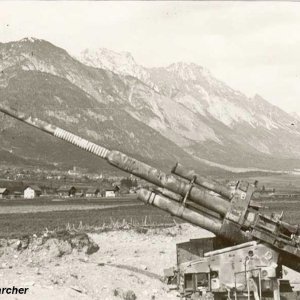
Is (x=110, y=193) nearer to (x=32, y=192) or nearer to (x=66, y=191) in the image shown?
(x=66, y=191)

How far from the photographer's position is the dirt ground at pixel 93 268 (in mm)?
18438

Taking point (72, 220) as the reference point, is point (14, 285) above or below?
below

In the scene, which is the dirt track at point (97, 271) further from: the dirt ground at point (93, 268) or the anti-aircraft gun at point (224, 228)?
the anti-aircraft gun at point (224, 228)

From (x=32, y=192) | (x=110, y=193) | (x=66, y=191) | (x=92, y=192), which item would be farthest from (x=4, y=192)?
(x=110, y=193)

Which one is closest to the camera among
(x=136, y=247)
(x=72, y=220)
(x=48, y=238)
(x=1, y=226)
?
(x=48, y=238)

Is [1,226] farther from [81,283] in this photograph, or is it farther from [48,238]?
[81,283]

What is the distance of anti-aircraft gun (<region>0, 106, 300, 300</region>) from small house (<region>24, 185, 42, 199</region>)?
284ft

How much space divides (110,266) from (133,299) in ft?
12.0

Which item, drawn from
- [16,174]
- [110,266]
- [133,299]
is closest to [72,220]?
[110,266]

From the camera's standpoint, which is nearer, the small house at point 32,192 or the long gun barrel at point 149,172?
the long gun barrel at point 149,172

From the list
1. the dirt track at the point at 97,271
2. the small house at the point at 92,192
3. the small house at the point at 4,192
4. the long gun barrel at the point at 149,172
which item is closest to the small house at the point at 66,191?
the small house at the point at 92,192

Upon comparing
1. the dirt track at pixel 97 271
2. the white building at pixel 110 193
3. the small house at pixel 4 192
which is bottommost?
the dirt track at pixel 97 271

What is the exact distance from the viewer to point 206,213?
16.3 meters

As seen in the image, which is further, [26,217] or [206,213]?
[26,217]
